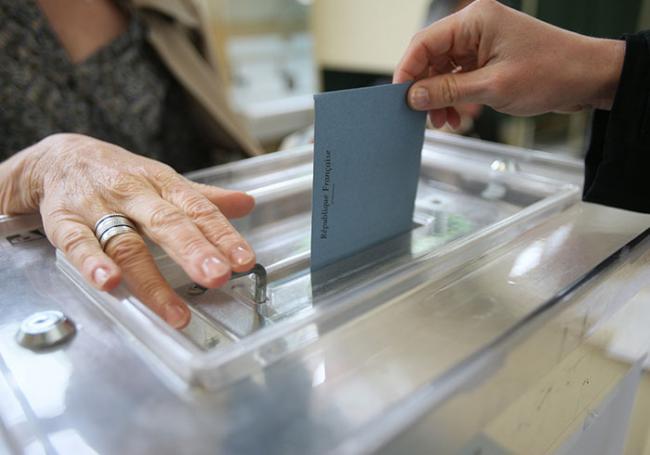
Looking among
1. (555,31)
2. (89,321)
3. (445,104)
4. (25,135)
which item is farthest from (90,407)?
(25,135)

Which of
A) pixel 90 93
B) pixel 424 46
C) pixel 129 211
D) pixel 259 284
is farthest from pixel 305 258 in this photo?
pixel 90 93

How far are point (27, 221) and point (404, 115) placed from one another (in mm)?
483

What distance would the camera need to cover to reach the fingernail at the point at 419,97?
581 mm

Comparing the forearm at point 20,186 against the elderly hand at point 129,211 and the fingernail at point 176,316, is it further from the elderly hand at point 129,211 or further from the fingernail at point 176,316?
the fingernail at point 176,316

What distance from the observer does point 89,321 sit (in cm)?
44

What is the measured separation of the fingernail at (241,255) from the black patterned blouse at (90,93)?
2.79 feet

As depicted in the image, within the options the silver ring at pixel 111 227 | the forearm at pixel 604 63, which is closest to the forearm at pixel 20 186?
the silver ring at pixel 111 227

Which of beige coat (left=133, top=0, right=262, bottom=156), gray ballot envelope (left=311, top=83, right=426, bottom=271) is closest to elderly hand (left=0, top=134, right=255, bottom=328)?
gray ballot envelope (left=311, top=83, right=426, bottom=271)

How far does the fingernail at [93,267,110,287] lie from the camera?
444mm

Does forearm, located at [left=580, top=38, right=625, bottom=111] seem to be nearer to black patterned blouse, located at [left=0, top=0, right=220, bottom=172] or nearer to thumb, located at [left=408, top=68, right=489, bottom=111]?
thumb, located at [left=408, top=68, right=489, bottom=111]

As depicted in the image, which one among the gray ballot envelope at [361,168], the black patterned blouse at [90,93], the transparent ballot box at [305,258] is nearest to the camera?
the transparent ballot box at [305,258]

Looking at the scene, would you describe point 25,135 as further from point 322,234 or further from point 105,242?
point 322,234

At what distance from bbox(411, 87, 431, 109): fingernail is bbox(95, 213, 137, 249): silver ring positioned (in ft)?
1.10

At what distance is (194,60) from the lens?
1281mm
